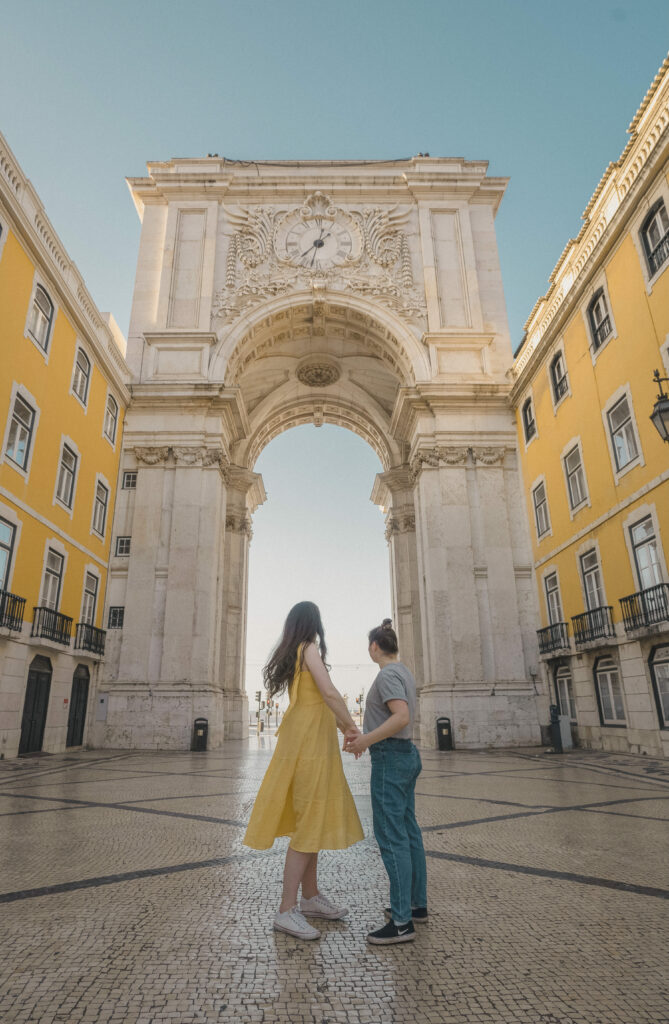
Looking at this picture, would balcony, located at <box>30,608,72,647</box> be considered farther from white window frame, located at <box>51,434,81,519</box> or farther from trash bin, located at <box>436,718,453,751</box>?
trash bin, located at <box>436,718,453,751</box>

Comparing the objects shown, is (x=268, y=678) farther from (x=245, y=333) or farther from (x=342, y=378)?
(x=342, y=378)

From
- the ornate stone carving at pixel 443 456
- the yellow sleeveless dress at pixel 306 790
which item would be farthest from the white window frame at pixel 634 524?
the yellow sleeveless dress at pixel 306 790

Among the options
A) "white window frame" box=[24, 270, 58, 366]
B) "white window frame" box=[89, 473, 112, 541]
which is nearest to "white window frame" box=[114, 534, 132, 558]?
"white window frame" box=[89, 473, 112, 541]

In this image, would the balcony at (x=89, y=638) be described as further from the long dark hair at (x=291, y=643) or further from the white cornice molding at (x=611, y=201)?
the white cornice molding at (x=611, y=201)

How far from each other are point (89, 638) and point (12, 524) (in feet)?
17.7

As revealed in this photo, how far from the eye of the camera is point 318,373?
29125 millimetres

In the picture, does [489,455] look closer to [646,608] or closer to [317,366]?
[646,608]

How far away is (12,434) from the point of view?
13.6m

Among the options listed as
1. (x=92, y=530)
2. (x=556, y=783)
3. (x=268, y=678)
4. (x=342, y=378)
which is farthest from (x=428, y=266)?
(x=268, y=678)

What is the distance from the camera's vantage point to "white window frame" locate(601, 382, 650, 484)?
1345 cm

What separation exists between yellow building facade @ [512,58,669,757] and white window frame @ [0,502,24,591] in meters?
14.2

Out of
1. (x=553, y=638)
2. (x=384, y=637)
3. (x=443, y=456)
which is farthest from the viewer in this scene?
(x=443, y=456)

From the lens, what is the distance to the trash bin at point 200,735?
56.9 feet

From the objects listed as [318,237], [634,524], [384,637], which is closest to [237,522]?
[318,237]
